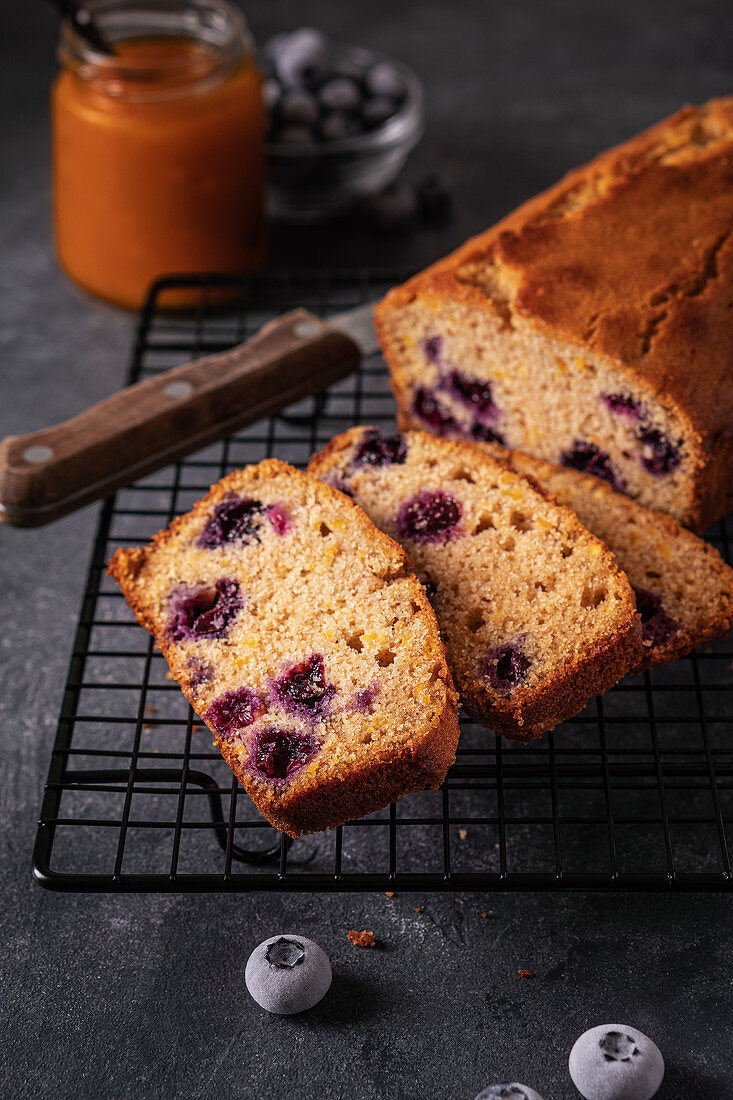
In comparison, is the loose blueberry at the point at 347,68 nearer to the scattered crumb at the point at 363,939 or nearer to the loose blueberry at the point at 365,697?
the loose blueberry at the point at 365,697

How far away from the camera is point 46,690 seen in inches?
125

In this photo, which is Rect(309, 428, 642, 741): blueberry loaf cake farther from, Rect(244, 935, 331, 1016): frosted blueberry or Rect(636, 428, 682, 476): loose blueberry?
Rect(244, 935, 331, 1016): frosted blueberry

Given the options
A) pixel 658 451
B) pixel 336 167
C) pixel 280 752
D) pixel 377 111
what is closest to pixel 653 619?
pixel 658 451

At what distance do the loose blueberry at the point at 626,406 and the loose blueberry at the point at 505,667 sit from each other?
2.58ft

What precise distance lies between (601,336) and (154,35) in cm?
204

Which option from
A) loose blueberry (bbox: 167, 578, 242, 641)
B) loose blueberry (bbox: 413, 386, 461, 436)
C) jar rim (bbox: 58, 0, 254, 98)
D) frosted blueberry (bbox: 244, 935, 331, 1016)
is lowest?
frosted blueberry (bbox: 244, 935, 331, 1016)

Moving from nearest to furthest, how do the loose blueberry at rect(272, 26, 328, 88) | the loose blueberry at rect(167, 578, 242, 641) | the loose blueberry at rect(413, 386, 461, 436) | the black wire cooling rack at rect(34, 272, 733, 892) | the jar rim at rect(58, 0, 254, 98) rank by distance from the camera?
the black wire cooling rack at rect(34, 272, 733, 892)
the loose blueberry at rect(167, 578, 242, 641)
the loose blueberry at rect(413, 386, 461, 436)
the jar rim at rect(58, 0, 254, 98)
the loose blueberry at rect(272, 26, 328, 88)

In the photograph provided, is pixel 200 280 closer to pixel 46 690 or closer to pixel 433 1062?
pixel 46 690

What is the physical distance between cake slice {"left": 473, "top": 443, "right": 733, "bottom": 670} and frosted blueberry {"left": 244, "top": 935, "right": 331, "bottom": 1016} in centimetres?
99

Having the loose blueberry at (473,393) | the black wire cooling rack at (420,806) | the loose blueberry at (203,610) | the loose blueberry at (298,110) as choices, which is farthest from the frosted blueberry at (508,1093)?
the loose blueberry at (298,110)

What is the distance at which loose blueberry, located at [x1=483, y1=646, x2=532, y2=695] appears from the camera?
102 inches

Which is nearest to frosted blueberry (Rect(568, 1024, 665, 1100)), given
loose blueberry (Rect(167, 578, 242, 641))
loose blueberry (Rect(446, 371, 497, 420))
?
loose blueberry (Rect(167, 578, 242, 641))

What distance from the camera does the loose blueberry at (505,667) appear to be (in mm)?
2596

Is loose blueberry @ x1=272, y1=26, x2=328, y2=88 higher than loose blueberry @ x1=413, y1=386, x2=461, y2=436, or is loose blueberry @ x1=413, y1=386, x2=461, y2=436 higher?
loose blueberry @ x1=272, y1=26, x2=328, y2=88
